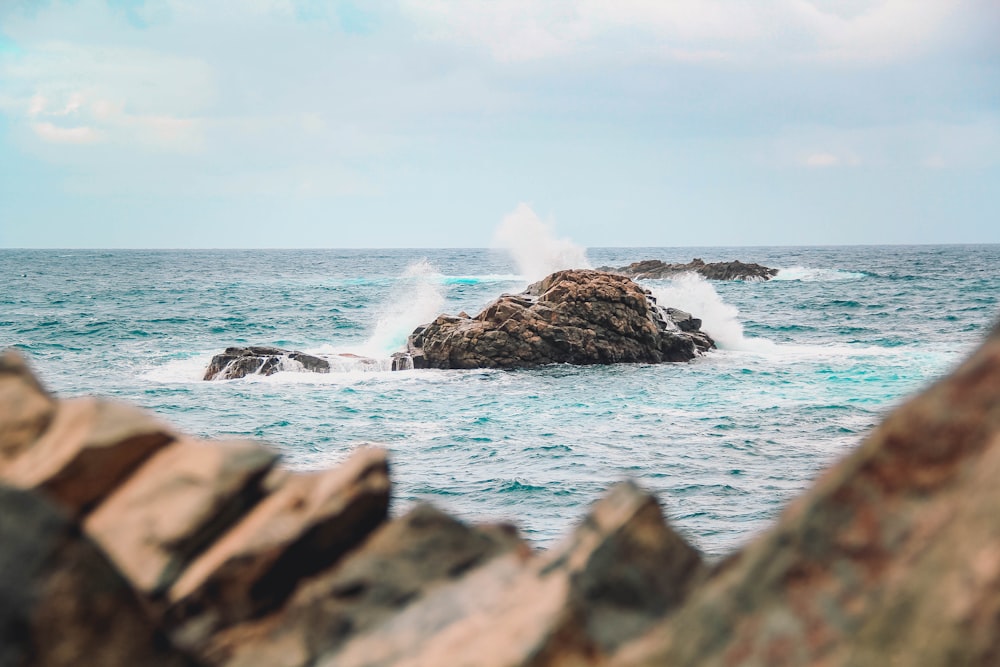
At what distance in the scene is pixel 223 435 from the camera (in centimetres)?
2144

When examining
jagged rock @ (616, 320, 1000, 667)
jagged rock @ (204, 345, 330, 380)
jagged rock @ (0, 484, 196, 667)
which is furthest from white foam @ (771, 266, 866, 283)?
jagged rock @ (0, 484, 196, 667)

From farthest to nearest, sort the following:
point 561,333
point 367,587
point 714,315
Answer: point 714,315
point 561,333
point 367,587

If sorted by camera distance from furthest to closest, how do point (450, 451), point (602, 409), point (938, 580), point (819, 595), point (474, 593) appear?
point (602, 409), point (450, 451), point (474, 593), point (819, 595), point (938, 580)

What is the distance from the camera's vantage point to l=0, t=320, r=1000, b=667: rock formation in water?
11.2 feet

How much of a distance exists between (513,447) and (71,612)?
1610 cm

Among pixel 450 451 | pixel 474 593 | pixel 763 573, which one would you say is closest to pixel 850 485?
pixel 763 573

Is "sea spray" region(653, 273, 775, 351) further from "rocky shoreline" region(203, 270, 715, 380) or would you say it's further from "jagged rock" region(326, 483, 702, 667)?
"jagged rock" region(326, 483, 702, 667)

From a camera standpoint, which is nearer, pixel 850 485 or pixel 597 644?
pixel 850 485

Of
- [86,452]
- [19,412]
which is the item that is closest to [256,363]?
[19,412]

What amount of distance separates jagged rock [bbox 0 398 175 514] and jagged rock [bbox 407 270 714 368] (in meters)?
25.2

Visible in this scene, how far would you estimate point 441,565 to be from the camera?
487cm

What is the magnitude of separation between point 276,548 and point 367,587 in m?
0.53

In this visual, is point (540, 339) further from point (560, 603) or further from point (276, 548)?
point (560, 603)

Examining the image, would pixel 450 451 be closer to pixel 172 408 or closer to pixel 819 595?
pixel 172 408
